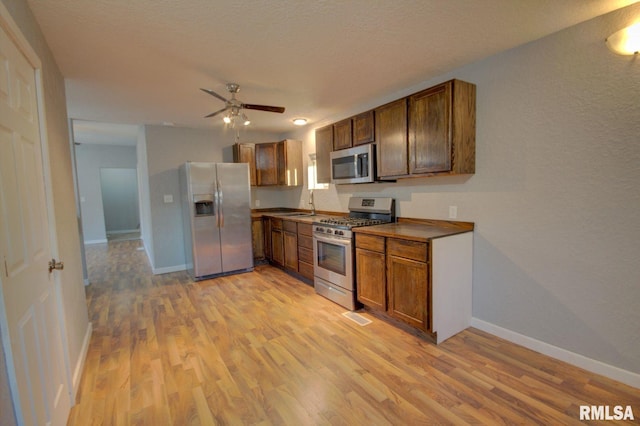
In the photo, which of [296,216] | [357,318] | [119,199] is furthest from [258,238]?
[119,199]

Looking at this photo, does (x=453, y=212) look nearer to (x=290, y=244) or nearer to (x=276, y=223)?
(x=290, y=244)

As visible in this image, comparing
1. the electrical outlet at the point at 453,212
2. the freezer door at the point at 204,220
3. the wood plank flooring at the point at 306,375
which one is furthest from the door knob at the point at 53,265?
the electrical outlet at the point at 453,212

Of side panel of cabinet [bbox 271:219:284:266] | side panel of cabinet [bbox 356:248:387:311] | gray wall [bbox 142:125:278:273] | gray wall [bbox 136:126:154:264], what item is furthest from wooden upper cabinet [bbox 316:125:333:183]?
gray wall [bbox 136:126:154:264]

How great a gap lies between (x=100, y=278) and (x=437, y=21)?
5.64m

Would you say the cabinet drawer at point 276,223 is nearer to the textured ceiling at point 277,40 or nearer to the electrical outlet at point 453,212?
the textured ceiling at point 277,40

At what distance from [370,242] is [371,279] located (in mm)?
378

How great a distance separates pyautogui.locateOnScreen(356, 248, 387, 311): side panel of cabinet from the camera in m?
2.86

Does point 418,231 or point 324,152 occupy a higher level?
point 324,152

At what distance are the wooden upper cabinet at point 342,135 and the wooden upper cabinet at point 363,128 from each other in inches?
3.6

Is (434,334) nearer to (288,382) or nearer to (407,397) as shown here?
(407,397)

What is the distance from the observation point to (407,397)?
1.89m

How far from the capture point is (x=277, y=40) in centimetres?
217

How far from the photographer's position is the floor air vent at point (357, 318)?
9.73 ft
